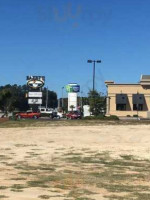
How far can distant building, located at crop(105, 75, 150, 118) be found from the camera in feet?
322

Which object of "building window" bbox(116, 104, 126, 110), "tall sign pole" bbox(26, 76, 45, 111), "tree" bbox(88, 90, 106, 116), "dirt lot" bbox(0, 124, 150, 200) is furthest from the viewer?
"building window" bbox(116, 104, 126, 110)

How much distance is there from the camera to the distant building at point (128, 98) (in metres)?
98.2

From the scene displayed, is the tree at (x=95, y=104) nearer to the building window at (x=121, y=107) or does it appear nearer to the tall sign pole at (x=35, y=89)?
the tall sign pole at (x=35, y=89)

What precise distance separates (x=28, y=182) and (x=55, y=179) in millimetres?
915

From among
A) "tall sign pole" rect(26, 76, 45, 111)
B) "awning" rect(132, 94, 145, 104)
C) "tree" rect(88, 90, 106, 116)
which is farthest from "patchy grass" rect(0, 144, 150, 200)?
"awning" rect(132, 94, 145, 104)

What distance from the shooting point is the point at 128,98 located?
99.2 m

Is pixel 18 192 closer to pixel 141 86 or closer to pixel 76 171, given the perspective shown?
pixel 76 171

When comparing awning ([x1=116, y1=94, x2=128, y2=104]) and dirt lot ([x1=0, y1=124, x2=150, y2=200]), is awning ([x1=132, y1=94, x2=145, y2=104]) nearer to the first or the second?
awning ([x1=116, y1=94, x2=128, y2=104])

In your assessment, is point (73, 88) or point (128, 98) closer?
→ point (128, 98)

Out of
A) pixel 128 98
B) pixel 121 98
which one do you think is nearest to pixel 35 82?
pixel 121 98

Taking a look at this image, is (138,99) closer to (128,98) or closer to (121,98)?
(128,98)

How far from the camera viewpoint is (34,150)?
19625mm

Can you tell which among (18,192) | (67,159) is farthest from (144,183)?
(67,159)

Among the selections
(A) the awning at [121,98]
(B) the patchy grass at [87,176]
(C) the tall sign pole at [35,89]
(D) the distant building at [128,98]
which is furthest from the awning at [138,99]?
(B) the patchy grass at [87,176]
